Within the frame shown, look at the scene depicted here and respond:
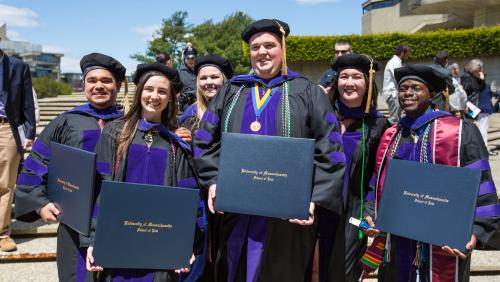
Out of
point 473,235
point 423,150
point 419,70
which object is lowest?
point 473,235

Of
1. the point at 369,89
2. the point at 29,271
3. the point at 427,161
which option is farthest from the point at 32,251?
the point at 427,161

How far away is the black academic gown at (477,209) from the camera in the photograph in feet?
8.03

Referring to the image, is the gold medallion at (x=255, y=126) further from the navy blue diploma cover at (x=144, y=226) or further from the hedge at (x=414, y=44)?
the hedge at (x=414, y=44)

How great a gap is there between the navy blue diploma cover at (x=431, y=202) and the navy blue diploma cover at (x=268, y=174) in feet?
1.58

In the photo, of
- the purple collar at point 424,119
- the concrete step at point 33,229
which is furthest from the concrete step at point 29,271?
the purple collar at point 424,119

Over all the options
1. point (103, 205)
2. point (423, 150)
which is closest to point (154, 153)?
point (103, 205)

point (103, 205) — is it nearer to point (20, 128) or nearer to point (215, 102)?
point (215, 102)

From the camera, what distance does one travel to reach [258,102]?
2664 mm

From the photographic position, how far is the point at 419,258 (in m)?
2.58

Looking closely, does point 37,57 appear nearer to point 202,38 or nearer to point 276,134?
point 202,38

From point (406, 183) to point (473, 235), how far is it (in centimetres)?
47

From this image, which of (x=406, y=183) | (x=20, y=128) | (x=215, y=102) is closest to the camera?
(x=406, y=183)

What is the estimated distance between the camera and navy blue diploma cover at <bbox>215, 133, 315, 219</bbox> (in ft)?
7.49

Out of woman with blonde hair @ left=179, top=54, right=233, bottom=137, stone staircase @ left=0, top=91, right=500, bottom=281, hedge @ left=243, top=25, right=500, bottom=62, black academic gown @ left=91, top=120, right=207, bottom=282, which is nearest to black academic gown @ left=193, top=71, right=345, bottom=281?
black academic gown @ left=91, top=120, right=207, bottom=282
